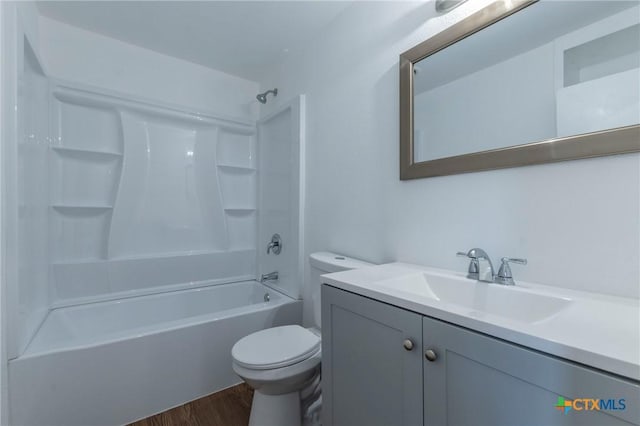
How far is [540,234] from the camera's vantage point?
3.04ft

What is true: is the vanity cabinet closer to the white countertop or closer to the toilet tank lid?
the white countertop

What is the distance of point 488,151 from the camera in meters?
1.04

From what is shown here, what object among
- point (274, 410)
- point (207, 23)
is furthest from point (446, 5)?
point (274, 410)

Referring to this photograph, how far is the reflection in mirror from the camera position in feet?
2.59

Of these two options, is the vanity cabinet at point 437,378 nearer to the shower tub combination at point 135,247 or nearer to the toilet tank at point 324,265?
the toilet tank at point 324,265

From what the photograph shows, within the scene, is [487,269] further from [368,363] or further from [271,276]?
[271,276]

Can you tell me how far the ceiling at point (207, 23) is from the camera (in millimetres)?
1692

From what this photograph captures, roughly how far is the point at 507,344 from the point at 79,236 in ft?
8.22

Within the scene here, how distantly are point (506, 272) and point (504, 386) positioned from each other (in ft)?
1.52

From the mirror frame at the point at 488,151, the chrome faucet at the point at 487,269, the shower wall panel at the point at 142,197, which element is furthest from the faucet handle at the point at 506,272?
the shower wall panel at the point at 142,197

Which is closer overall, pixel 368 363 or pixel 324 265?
pixel 368 363

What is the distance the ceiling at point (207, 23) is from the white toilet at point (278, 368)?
61.0 inches

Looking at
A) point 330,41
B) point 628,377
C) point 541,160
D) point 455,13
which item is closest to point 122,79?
point 330,41

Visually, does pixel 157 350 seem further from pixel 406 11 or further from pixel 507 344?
pixel 406 11
